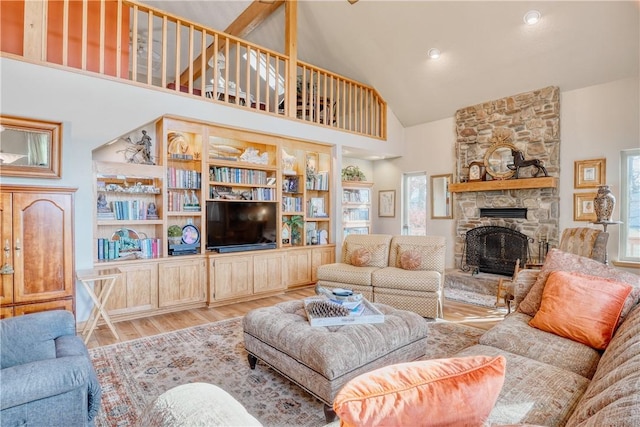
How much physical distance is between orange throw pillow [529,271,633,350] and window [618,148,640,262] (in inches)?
121

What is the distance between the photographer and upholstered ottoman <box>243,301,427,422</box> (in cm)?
191

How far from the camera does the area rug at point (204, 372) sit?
2049 mm

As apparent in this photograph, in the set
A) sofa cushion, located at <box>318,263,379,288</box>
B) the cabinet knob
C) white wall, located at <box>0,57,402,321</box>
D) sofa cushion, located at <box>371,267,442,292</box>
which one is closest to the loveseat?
sofa cushion, located at <box>371,267,442,292</box>

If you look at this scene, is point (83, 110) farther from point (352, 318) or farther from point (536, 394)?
point (536, 394)

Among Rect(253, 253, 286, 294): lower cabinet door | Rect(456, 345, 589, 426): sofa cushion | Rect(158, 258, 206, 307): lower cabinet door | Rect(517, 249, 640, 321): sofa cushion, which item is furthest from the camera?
Rect(253, 253, 286, 294): lower cabinet door

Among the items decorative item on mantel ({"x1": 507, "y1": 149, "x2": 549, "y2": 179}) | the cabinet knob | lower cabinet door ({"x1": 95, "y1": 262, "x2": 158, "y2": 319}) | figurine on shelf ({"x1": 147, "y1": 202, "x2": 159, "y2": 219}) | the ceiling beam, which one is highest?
the ceiling beam

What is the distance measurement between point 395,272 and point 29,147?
12.6 ft

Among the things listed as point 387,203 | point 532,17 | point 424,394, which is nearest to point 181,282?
point 424,394

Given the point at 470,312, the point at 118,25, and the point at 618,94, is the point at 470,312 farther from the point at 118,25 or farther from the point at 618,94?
the point at 118,25

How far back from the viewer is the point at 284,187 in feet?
17.3

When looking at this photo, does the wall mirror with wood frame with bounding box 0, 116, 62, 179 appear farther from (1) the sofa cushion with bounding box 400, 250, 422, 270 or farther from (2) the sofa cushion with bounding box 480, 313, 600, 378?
(2) the sofa cushion with bounding box 480, 313, 600, 378

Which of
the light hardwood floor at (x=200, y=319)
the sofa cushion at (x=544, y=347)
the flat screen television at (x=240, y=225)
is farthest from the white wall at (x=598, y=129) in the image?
the flat screen television at (x=240, y=225)

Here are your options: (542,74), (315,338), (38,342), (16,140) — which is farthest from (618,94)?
(16,140)

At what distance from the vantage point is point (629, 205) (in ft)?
14.1
